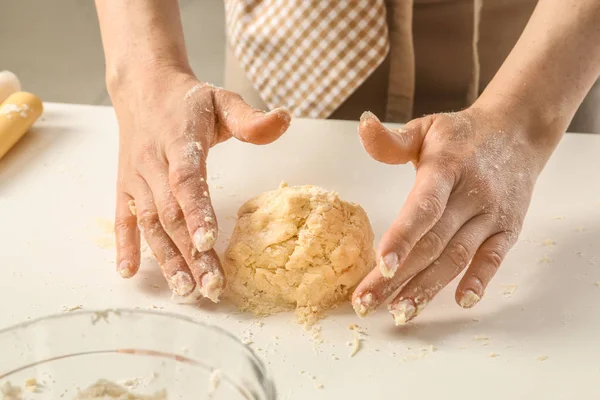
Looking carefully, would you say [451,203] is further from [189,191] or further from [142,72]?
[142,72]

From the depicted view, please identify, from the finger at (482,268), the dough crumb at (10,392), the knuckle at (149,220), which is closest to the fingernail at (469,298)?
the finger at (482,268)

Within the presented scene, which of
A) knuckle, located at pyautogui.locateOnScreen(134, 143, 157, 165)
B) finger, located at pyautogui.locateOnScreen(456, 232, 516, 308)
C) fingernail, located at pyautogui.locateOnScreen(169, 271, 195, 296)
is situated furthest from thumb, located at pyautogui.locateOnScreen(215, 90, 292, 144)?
finger, located at pyautogui.locateOnScreen(456, 232, 516, 308)

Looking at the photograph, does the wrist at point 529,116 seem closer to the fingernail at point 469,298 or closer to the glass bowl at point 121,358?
the fingernail at point 469,298

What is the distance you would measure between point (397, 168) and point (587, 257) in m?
0.37

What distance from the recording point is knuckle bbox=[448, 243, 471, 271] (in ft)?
3.05

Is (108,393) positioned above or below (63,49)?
above

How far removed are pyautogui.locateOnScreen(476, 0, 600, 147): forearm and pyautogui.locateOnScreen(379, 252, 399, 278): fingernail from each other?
35 centimetres

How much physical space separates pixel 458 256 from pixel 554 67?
375 millimetres

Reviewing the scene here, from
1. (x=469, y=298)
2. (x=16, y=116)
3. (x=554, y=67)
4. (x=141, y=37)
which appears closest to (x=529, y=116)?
(x=554, y=67)

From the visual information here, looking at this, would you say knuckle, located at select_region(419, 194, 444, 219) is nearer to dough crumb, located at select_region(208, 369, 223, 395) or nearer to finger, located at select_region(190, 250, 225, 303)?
finger, located at select_region(190, 250, 225, 303)

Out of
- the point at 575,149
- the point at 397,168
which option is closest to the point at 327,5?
the point at 397,168

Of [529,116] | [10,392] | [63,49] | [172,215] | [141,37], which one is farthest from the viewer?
[63,49]

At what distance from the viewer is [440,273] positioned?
92 centimetres

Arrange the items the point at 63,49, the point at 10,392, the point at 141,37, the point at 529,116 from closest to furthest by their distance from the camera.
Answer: the point at 10,392, the point at 529,116, the point at 141,37, the point at 63,49
